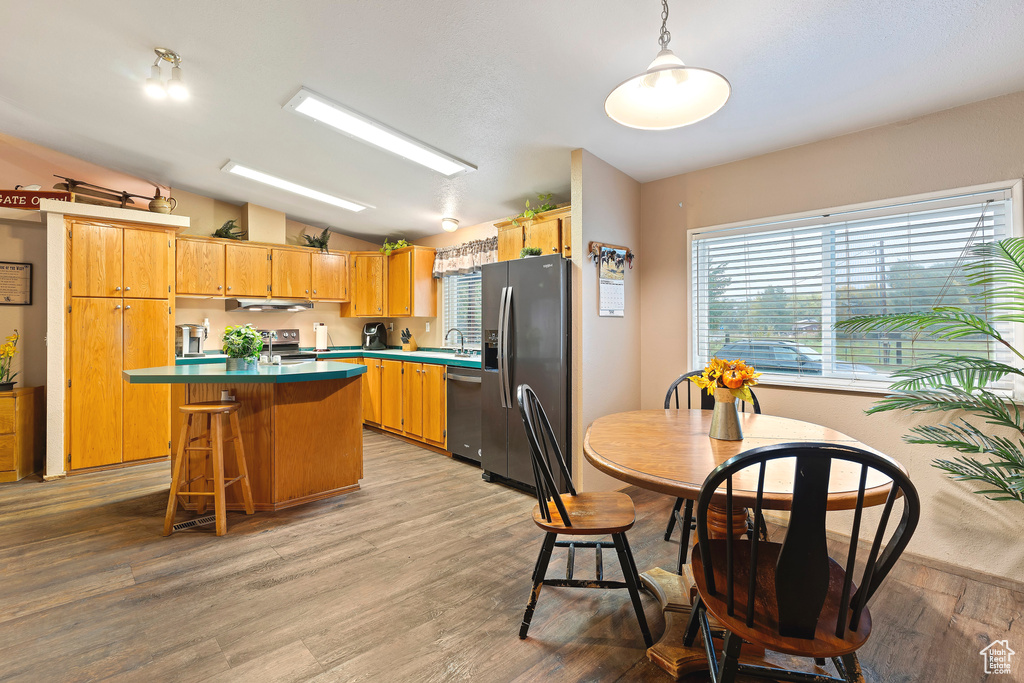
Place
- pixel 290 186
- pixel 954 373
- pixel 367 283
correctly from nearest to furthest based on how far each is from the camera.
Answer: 1. pixel 954 373
2. pixel 290 186
3. pixel 367 283

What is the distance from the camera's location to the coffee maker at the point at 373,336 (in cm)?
614

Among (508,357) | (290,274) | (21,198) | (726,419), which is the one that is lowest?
(726,419)

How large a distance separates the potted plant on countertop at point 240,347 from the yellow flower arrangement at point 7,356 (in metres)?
2.41

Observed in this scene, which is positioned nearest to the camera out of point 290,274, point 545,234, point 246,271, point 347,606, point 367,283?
point 347,606

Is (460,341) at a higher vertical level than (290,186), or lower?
lower

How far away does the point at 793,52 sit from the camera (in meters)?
2.06

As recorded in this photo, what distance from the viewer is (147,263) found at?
4.28 m

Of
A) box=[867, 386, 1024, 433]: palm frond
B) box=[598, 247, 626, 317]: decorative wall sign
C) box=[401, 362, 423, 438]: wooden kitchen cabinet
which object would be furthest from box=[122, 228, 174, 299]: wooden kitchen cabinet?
box=[867, 386, 1024, 433]: palm frond

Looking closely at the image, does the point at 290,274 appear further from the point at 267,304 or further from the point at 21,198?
the point at 21,198

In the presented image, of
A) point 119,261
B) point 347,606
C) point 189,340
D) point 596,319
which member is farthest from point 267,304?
point 347,606

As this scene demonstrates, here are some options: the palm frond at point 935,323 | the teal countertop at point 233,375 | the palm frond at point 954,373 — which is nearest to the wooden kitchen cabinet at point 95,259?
the teal countertop at point 233,375

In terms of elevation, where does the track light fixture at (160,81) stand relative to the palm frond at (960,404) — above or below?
above

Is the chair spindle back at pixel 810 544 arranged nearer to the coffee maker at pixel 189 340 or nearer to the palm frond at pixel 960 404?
the palm frond at pixel 960 404
